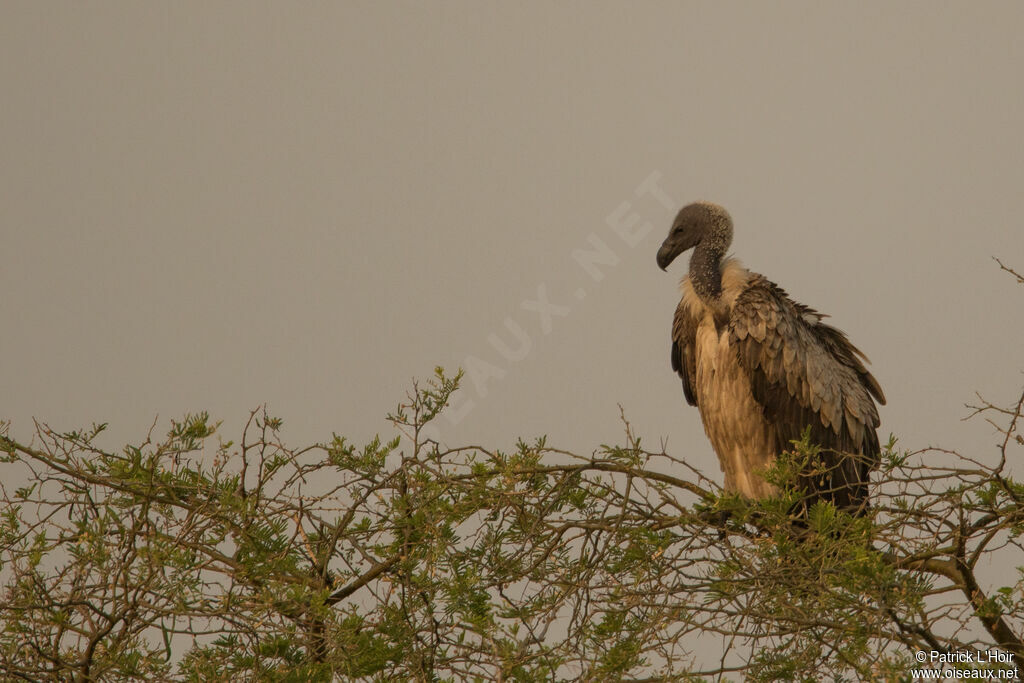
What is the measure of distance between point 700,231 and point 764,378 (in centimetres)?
129

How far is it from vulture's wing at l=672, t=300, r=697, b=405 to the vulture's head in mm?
425

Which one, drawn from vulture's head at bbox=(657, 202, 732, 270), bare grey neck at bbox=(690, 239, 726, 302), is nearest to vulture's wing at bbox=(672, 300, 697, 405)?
bare grey neck at bbox=(690, 239, 726, 302)

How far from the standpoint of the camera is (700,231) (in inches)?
300

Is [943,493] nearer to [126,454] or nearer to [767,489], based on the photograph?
[767,489]

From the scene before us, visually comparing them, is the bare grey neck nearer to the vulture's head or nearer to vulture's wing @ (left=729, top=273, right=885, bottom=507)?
the vulture's head

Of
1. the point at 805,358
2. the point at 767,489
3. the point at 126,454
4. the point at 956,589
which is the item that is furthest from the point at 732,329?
the point at 126,454

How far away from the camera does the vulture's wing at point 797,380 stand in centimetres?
671

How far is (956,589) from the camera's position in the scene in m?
4.84
